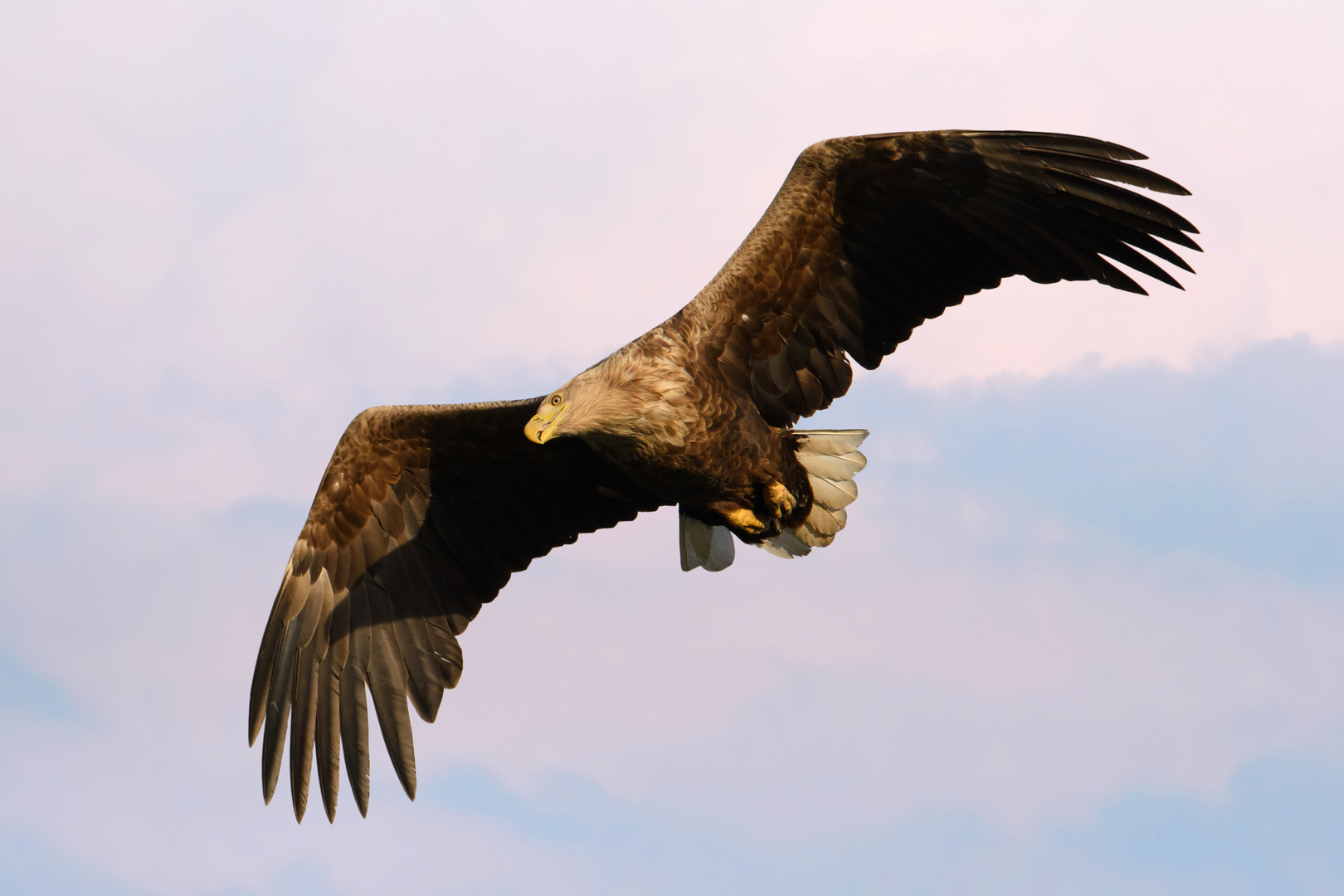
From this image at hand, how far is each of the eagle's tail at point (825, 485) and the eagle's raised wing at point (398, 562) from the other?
2.84 ft

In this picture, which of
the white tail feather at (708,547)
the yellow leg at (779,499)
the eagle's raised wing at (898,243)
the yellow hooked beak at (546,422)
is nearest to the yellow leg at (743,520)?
the yellow leg at (779,499)

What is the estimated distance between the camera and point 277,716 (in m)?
7.95

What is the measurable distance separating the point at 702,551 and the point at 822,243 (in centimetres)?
214

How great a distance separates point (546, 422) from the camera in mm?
6586

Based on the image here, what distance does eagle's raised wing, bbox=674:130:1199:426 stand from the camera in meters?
6.67

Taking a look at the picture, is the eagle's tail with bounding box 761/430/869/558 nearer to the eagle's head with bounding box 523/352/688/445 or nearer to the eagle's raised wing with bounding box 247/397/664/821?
the eagle's raised wing with bounding box 247/397/664/821

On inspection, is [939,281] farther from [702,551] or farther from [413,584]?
[413,584]

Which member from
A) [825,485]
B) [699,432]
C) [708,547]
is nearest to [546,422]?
[699,432]

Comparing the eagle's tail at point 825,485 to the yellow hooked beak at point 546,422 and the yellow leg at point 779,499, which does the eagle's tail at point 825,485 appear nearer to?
the yellow leg at point 779,499

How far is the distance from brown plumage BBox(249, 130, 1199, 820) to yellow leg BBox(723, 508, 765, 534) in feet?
0.05

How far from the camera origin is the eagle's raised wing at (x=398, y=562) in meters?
7.91

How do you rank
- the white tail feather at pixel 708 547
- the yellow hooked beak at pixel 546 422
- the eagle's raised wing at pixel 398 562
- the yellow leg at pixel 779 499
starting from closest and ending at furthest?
the yellow hooked beak at pixel 546 422 → the yellow leg at pixel 779 499 → the eagle's raised wing at pixel 398 562 → the white tail feather at pixel 708 547

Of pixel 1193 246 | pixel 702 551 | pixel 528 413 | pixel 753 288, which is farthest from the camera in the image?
pixel 702 551

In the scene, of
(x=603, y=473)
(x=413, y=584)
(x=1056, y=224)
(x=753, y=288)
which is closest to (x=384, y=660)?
(x=413, y=584)
